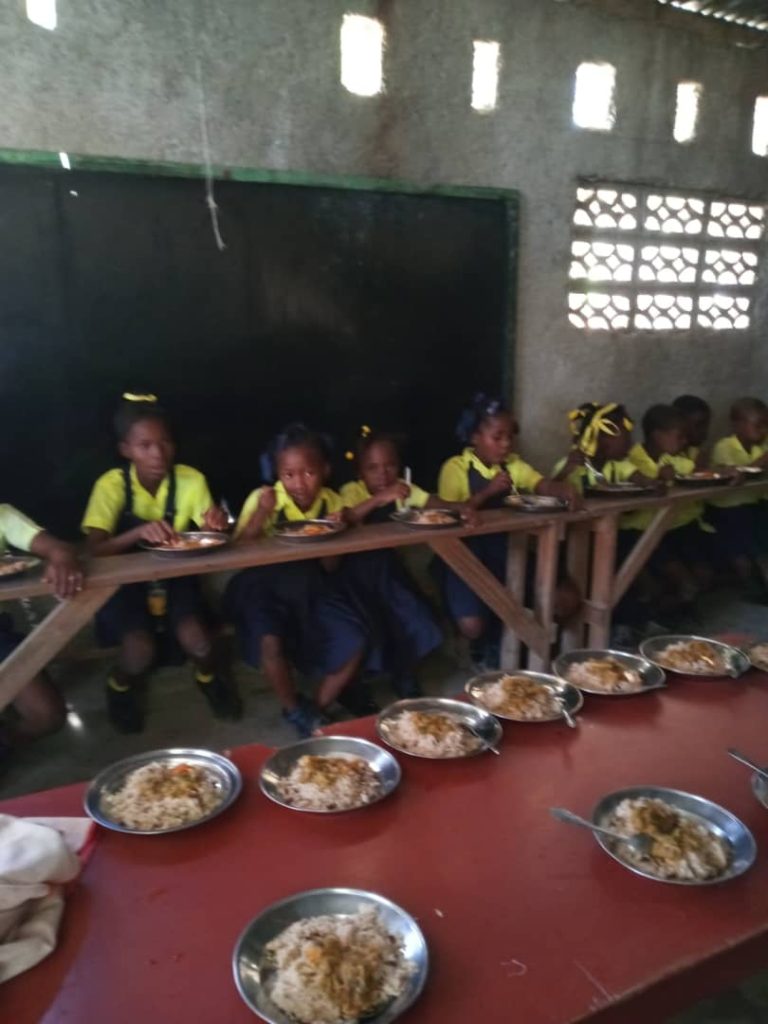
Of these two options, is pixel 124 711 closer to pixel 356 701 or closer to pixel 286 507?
pixel 356 701

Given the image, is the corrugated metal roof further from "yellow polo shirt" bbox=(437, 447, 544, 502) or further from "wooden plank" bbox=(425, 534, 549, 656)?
"wooden plank" bbox=(425, 534, 549, 656)

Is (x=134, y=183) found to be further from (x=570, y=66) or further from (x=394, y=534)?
(x=570, y=66)

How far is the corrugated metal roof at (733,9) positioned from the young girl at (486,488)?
248cm

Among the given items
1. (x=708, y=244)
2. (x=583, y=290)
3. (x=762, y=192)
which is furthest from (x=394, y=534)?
(x=762, y=192)

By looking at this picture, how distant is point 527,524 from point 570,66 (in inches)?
97.3

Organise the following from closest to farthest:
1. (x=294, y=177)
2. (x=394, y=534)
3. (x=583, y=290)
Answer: (x=394, y=534)
(x=294, y=177)
(x=583, y=290)

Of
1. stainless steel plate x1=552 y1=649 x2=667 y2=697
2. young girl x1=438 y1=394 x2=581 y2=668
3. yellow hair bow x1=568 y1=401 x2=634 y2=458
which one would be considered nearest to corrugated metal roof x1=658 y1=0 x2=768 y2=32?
yellow hair bow x1=568 y1=401 x2=634 y2=458

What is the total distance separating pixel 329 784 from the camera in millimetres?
1390

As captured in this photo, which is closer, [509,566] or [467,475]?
[509,566]

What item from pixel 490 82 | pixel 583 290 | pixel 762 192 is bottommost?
pixel 583 290

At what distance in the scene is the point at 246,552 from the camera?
255 cm

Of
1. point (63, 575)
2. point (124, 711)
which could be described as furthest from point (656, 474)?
point (63, 575)

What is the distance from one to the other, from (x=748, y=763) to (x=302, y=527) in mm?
1759

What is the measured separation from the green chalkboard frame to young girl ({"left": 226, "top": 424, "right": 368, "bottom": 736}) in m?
1.14
